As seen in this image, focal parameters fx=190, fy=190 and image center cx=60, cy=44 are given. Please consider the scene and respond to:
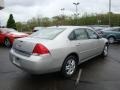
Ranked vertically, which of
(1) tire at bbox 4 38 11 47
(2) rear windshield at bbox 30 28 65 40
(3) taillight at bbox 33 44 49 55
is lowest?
(1) tire at bbox 4 38 11 47

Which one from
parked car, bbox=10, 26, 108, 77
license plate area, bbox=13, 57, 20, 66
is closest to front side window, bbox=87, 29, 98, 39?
parked car, bbox=10, 26, 108, 77

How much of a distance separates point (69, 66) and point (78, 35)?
1166 mm

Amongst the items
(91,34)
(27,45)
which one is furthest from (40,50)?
(91,34)

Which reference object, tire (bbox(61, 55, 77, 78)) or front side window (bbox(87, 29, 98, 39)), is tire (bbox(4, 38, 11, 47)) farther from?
tire (bbox(61, 55, 77, 78))

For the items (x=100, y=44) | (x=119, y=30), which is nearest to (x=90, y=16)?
(x=119, y=30)

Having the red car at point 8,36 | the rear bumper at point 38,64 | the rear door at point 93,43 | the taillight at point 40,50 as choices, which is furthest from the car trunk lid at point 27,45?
the red car at point 8,36

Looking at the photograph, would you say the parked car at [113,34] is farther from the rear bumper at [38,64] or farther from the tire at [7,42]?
the rear bumper at [38,64]

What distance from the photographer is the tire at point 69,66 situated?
5.57 metres

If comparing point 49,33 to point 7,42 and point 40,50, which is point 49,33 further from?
point 7,42

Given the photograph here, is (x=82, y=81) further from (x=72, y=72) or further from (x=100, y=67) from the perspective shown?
(x=100, y=67)

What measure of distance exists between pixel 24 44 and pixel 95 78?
2.32 metres

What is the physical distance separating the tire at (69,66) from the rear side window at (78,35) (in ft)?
2.06

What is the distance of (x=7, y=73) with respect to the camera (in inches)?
243

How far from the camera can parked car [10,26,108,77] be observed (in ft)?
16.4
